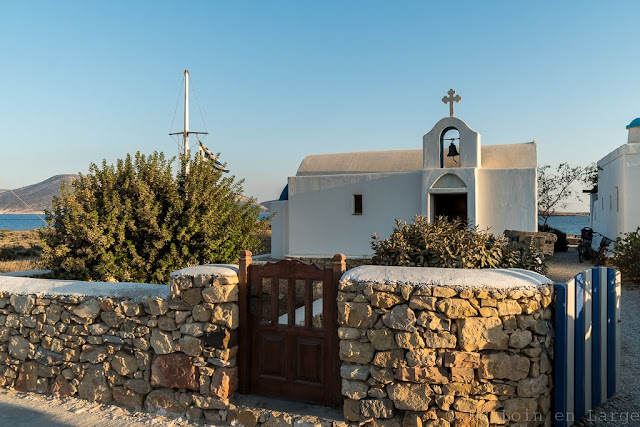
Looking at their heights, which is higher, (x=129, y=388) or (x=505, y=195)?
(x=505, y=195)

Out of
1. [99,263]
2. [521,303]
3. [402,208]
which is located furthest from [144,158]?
[402,208]

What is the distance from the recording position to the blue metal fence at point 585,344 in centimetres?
432

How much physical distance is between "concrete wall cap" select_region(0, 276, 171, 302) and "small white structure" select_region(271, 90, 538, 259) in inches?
436

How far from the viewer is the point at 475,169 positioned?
14.6 m

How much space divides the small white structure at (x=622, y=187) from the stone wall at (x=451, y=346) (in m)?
11.5

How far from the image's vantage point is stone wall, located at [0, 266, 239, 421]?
16.6 ft

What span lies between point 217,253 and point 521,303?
18.9 ft

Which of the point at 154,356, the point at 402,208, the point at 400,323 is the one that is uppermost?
the point at 402,208

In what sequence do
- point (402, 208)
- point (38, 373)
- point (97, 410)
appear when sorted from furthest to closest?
point (402, 208), point (38, 373), point (97, 410)

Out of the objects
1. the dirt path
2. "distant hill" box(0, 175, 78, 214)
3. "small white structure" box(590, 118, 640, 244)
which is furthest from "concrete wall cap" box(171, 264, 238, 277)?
"distant hill" box(0, 175, 78, 214)

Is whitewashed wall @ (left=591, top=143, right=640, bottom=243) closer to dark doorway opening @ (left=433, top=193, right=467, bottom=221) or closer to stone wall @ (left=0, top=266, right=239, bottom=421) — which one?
dark doorway opening @ (left=433, top=193, right=467, bottom=221)

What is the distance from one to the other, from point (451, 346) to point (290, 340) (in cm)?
173

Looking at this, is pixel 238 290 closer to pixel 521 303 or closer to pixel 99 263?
pixel 521 303

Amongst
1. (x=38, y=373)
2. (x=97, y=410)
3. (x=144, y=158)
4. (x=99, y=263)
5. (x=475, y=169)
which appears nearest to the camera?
(x=97, y=410)
